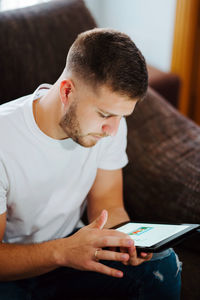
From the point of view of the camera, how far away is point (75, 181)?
3.93 feet

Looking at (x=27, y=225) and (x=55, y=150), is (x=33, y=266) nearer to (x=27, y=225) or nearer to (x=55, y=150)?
(x=27, y=225)

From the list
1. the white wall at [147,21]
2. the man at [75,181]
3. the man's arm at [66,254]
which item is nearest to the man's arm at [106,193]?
the man at [75,181]

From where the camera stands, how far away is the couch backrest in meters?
1.28

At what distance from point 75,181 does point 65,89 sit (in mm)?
299

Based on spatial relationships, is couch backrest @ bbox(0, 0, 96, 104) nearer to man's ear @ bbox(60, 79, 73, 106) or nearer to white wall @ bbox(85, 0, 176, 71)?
man's ear @ bbox(60, 79, 73, 106)

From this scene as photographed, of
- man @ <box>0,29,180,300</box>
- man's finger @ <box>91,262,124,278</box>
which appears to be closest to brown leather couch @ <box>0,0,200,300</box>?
man @ <box>0,29,180,300</box>

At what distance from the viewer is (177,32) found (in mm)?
2334

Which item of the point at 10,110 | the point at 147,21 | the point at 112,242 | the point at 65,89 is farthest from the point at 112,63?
the point at 147,21

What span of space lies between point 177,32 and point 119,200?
1360 mm

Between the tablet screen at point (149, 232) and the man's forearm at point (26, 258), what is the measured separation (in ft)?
0.61

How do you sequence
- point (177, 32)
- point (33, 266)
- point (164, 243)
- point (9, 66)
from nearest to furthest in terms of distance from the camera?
point (164, 243), point (33, 266), point (9, 66), point (177, 32)

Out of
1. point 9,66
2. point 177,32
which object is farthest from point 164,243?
point 177,32

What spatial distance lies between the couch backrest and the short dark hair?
35cm

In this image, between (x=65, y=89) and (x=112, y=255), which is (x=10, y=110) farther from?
(x=112, y=255)
